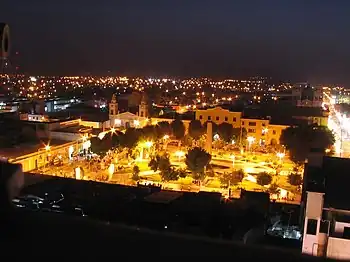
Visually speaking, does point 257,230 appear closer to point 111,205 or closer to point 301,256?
point 111,205

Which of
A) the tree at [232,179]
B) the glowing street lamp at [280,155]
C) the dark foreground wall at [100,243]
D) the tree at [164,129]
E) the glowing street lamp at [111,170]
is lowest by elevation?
the glowing street lamp at [111,170]

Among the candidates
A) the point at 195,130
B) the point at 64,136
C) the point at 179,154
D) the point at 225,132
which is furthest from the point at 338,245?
the point at 195,130

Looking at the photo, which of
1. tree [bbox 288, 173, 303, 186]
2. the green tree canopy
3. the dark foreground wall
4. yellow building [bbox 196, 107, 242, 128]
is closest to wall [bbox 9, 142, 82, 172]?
the green tree canopy

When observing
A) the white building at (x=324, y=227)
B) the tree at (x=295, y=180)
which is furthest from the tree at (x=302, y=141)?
the white building at (x=324, y=227)

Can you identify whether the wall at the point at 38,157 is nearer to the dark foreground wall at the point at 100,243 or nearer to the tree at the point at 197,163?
the tree at the point at 197,163

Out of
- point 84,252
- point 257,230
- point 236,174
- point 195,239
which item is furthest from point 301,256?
point 236,174

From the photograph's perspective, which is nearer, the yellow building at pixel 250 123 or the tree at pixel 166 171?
the tree at pixel 166 171

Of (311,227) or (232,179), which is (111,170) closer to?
(232,179)
